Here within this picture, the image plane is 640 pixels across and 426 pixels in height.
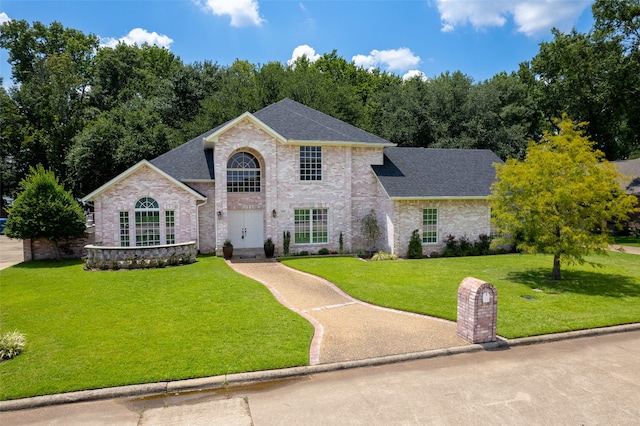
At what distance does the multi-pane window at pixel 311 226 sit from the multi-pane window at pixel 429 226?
18.6 ft

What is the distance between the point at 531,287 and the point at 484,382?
890cm

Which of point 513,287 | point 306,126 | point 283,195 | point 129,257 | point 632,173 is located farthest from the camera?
point 632,173

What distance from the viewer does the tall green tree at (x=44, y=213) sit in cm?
1989

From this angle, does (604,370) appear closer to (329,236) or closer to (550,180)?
(550,180)

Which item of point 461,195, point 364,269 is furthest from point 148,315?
point 461,195

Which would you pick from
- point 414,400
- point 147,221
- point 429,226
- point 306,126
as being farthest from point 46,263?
point 429,226

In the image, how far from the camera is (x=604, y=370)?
28.5 ft

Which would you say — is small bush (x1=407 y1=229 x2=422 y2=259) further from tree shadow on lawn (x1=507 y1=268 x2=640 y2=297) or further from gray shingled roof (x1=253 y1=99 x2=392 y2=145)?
gray shingled roof (x1=253 y1=99 x2=392 y2=145)

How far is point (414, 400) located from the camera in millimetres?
7391

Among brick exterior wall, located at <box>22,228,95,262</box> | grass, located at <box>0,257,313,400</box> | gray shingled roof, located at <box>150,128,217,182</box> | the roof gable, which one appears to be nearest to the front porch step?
gray shingled roof, located at <box>150,128,217,182</box>

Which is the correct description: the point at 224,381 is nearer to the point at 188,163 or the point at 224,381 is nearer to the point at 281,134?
the point at 281,134

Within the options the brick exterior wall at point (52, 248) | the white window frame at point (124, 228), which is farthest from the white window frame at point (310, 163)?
the brick exterior wall at point (52, 248)

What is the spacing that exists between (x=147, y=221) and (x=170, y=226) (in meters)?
1.17

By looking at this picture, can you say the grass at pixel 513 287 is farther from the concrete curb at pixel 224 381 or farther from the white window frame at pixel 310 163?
the white window frame at pixel 310 163
